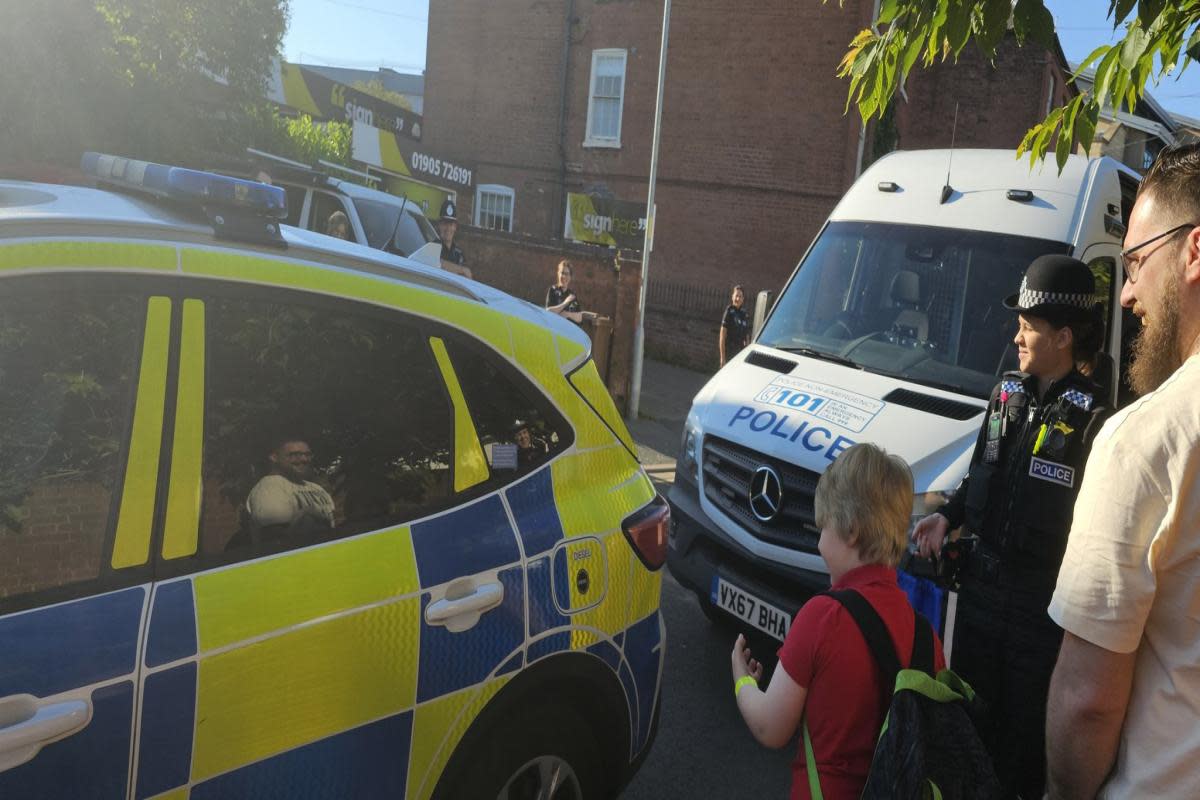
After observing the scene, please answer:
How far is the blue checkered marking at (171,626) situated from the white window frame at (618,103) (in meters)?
20.0

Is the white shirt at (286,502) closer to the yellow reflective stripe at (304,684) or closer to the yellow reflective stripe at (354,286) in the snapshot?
the yellow reflective stripe at (304,684)

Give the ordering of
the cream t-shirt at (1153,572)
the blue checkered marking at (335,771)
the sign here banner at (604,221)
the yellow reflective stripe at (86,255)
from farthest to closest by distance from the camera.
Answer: the sign here banner at (604,221), the blue checkered marking at (335,771), the yellow reflective stripe at (86,255), the cream t-shirt at (1153,572)

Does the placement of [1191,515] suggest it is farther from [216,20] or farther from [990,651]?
[216,20]

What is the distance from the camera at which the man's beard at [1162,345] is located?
1530 mm

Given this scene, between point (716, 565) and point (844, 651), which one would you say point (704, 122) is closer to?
point (716, 565)

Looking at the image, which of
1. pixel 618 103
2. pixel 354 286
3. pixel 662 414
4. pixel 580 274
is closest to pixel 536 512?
pixel 354 286

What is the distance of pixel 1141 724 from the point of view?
1457 mm

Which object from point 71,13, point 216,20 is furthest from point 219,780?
point 216,20

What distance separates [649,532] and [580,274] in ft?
34.2

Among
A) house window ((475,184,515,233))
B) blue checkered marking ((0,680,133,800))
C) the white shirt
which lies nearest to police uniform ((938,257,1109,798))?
the white shirt

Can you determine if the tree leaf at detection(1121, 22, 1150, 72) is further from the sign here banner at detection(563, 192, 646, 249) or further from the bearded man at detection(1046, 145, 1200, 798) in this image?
Answer: the sign here banner at detection(563, 192, 646, 249)

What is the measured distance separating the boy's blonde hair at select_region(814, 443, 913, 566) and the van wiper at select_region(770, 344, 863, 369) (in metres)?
2.68

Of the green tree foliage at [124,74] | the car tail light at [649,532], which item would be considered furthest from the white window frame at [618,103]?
the car tail light at [649,532]

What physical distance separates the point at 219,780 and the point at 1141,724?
166 cm
